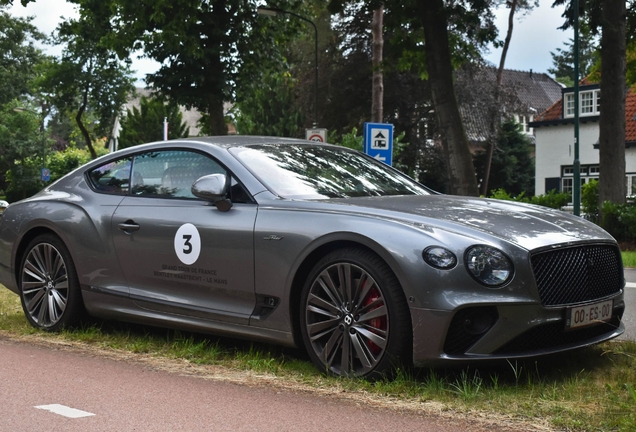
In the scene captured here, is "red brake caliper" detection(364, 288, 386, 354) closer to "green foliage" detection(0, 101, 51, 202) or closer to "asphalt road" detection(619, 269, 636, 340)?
"asphalt road" detection(619, 269, 636, 340)

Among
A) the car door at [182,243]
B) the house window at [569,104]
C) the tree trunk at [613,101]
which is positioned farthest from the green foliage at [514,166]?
the car door at [182,243]

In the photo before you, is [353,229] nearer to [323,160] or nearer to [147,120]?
[323,160]

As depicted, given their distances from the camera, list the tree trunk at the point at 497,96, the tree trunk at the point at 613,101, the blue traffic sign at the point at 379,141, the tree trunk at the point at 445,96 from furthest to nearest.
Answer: the tree trunk at the point at 497,96
the tree trunk at the point at 613,101
the tree trunk at the point at 445,96
the blue traffic sign at the point at 379,141

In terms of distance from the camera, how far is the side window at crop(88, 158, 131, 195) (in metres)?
6.86

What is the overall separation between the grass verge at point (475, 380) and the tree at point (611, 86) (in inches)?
663

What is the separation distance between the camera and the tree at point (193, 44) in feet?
88.4

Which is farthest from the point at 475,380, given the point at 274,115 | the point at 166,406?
the point at 274,115

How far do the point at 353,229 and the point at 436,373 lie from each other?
3.16 ft

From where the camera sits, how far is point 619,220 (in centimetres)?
2186

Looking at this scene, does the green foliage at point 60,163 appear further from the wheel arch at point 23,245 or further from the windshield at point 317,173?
the windshield at point 317,173

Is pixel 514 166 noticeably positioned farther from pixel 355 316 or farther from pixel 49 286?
pixel 355 316

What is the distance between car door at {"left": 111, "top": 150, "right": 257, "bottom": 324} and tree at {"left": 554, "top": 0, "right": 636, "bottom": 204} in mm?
16875

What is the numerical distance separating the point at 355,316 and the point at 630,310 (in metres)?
4.45

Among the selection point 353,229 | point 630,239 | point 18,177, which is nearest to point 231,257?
point 353,229
